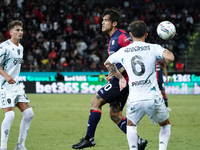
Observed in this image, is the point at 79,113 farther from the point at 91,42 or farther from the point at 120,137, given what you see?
the point at 91,42

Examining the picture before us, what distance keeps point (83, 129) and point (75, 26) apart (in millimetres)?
15212

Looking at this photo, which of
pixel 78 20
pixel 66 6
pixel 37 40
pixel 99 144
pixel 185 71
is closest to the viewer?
pixel 99 144

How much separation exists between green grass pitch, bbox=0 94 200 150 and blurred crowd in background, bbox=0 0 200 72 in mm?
7170

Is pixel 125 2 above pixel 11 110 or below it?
above

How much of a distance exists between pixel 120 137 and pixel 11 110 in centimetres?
249

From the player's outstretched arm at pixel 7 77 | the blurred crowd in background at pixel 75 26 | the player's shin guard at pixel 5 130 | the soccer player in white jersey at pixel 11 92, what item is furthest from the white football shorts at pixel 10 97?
the blurred crowd in background at pixel 75 26

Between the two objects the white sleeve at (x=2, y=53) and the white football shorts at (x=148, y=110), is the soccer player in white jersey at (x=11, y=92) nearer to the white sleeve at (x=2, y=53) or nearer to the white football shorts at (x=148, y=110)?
the white sleeve at (x=2, y=53)

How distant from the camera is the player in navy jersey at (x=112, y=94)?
5.48m

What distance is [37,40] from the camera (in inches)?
834

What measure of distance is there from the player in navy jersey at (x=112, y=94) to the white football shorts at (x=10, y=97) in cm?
122

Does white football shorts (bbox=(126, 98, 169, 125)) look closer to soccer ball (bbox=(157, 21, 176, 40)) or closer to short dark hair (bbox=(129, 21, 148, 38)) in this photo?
short dark hair (bbox=(129, 21, 148, 38))

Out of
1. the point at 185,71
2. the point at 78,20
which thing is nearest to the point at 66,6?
the point at 78,20

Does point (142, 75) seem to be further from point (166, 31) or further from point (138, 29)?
point (166, 31)

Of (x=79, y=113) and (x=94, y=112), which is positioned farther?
(x=79, y=113)
